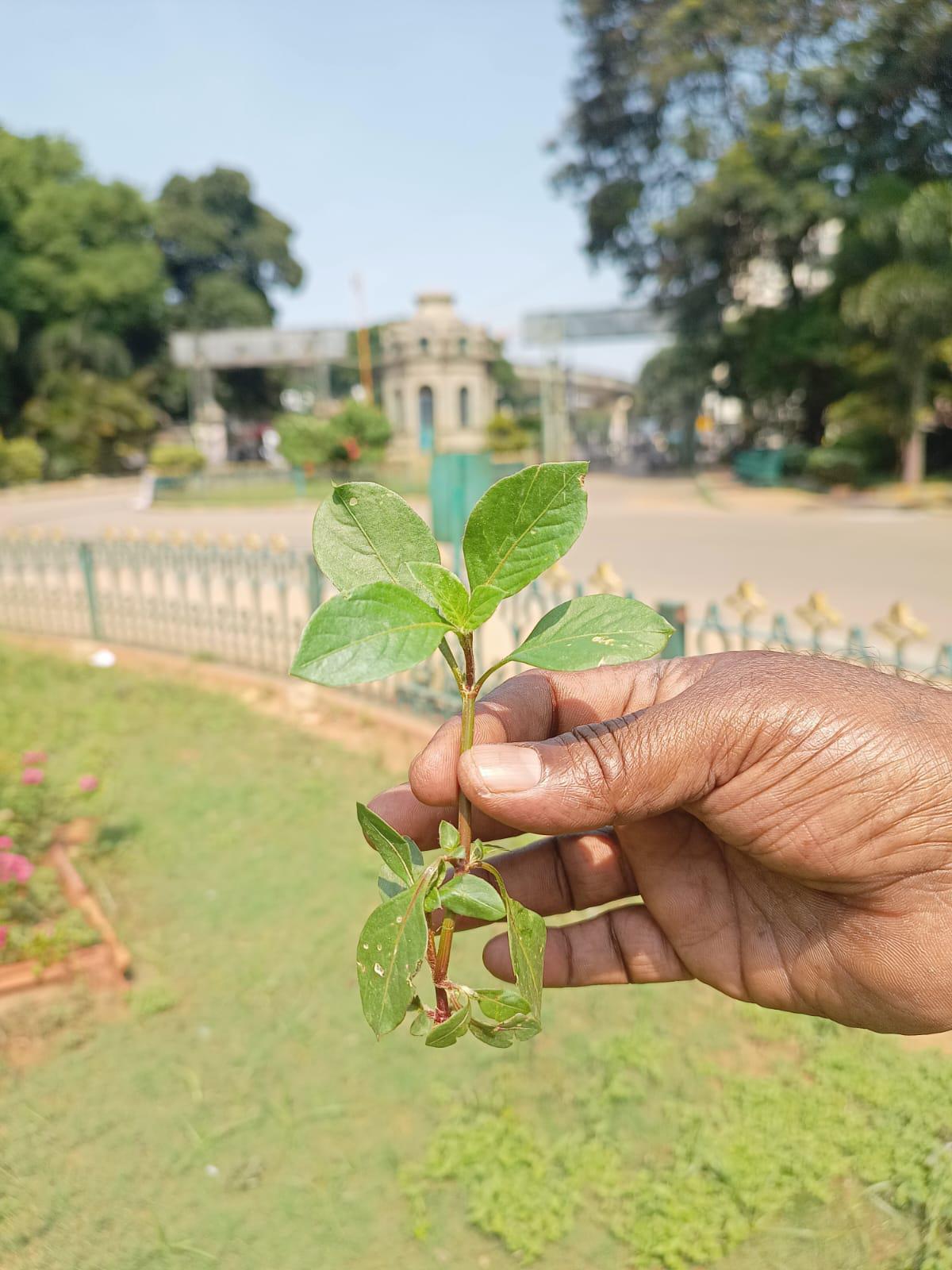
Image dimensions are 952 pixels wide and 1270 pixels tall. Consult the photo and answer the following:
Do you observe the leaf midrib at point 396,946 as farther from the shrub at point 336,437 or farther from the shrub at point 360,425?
the shrub at point 360,425

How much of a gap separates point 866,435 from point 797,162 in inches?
221

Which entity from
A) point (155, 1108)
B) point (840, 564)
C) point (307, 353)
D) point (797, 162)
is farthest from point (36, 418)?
point (155, 1108)

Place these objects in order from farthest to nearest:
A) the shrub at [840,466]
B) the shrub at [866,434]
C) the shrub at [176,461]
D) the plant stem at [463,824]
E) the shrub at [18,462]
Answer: the shrub at [18,462]
the shrub at [176,461]
the shrub at [840,466]
the shrub at [866,434]
the plant stem at [463,824]

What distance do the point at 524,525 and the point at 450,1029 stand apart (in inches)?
18.1

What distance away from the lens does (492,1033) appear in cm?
89

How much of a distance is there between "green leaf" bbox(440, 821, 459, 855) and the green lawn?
1497mm

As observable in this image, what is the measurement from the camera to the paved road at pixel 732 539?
8164 mm

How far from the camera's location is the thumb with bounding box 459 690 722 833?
1.01m

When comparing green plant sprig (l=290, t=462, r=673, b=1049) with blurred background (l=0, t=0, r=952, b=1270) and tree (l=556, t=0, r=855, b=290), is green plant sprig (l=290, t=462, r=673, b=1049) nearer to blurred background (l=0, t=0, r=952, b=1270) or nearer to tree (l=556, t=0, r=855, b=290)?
blurred background (l=0, t=0, r=952, b=1270)

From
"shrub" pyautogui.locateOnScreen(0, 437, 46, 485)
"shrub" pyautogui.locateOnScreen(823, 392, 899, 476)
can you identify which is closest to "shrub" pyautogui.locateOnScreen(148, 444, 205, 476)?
"shrub" pyautogui.locateOnScreen(0, 437, 46, 485)

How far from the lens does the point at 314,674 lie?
0.68 metres

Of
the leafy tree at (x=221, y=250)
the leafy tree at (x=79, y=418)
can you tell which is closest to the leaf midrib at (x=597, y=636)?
the leafy tree at (x=79, y=418)

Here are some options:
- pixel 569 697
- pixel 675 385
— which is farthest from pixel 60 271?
pixel 569 697

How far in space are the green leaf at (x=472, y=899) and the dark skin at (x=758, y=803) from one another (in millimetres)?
125
